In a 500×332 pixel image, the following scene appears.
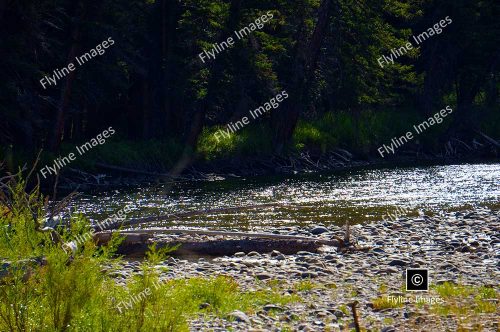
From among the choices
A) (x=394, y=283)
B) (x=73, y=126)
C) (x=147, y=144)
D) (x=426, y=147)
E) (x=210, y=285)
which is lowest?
(x=426, y=147)

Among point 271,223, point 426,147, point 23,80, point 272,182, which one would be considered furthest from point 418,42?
point 271,223

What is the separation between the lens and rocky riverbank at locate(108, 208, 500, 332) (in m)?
9.45

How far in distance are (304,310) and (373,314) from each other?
85 centimetres

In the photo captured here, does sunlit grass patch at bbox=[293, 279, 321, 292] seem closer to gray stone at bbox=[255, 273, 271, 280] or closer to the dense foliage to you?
gray stone at bbox=[255, 273, 271, 280]

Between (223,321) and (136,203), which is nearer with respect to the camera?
(223,321)

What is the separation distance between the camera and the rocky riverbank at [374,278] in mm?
9445

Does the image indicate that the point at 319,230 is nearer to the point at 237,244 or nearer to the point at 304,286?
the point at 237,244

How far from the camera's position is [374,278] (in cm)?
1210

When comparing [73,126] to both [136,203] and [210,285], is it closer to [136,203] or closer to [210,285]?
[136,203]

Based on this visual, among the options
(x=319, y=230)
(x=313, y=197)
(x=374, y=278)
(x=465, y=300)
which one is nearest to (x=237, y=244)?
(x=319, y=230)

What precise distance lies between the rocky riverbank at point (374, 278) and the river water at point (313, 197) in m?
2.29

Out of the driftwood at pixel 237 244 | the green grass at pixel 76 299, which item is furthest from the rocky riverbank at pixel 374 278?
the green grass at pixel 76 299

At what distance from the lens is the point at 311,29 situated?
32.5 meters

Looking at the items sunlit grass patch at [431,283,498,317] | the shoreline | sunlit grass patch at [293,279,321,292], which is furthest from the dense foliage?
sunlit grass patch at [431,283,498,317]
